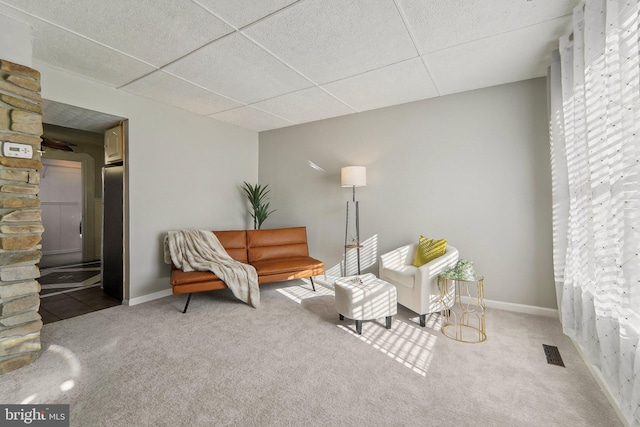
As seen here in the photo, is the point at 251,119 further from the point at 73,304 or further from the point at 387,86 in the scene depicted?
the point at 73,304

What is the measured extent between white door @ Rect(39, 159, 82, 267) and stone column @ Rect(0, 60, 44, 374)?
503 centimetres

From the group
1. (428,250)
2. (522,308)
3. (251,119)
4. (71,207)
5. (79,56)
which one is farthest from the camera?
(71,207)

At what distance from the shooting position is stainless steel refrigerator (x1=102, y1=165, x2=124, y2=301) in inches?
140

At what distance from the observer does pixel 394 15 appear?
2.02 m

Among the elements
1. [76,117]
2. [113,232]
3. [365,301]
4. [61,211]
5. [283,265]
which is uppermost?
[76,117]

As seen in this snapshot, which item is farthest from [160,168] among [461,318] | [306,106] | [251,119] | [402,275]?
[461,318]

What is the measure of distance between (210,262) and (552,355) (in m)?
3.47

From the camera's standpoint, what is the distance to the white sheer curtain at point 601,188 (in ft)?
4.50

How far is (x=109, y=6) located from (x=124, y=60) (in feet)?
2.66

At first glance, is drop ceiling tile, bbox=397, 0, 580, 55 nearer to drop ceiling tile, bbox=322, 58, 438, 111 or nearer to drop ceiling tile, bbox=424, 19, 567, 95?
drop ceiling tile, bbox=424, 19, 567, 95

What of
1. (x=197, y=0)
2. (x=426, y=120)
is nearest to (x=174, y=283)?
(x=197, y=0)

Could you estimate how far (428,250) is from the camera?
3.19 m

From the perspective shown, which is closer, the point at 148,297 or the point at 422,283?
the point at 422,283

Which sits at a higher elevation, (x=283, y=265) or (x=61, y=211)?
(x=61, y=211)
